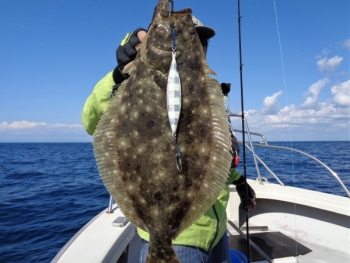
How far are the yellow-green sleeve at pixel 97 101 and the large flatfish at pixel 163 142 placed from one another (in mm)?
298

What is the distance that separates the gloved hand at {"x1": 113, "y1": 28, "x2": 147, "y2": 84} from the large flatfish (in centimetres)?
20

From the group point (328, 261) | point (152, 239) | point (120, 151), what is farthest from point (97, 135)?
point (328, 261)

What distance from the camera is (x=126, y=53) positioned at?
74.0 inches

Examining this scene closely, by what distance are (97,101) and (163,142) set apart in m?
0.69

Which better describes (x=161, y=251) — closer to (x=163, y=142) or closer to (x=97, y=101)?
(x=163, y=142)

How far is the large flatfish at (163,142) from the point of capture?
1568 mm

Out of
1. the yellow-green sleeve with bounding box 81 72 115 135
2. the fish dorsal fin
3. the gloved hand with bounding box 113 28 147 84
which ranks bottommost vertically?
the fish dorsal fin

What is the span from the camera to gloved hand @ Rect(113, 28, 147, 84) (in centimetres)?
186

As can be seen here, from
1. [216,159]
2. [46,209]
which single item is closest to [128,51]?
[216,159]

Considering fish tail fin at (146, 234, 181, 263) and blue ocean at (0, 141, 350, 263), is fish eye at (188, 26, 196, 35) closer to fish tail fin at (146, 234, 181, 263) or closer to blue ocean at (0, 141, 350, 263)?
fish tail fin at (146, 234, 181, 263)

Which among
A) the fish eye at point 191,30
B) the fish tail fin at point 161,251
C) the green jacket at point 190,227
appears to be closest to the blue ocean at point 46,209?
the green jacket at point 190,227

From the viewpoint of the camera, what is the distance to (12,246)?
7.16 m

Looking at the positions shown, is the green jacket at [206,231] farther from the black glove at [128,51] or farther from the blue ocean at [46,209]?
the blue ocean at [46,209]

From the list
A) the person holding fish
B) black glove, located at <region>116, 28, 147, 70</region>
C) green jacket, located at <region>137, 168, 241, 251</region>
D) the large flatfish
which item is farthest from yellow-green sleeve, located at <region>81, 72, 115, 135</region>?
green jacket, located at <region>137, 168, 241, 251</region>
